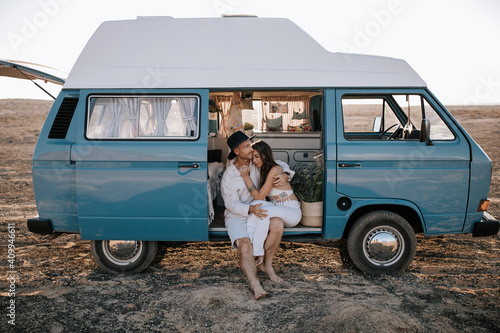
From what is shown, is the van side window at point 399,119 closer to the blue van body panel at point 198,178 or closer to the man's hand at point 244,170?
the blue van body panel at point 198,178

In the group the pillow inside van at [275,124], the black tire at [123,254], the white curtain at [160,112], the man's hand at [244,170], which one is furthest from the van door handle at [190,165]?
the pillow inside van at [275,124]

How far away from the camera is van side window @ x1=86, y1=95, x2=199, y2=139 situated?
4.36 metres

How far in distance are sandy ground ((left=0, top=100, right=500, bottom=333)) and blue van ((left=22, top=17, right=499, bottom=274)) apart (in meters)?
0.52

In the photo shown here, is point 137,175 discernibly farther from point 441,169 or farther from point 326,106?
point 441,169

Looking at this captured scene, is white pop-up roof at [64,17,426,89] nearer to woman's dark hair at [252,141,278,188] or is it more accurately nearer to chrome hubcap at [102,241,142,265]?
woman's dark hair at [252,141,278,188]

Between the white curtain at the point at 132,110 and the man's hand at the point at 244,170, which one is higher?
the white curtain at the point at 132,110

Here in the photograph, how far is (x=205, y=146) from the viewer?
14.1 ft

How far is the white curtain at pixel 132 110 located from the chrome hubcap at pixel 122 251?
1.31 meters

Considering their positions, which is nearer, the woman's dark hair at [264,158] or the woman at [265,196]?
the woman at [265,196]

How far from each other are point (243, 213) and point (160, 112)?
1.50 m

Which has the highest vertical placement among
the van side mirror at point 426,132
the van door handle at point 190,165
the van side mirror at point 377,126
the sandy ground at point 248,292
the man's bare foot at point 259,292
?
the van side mirror at point 377,126

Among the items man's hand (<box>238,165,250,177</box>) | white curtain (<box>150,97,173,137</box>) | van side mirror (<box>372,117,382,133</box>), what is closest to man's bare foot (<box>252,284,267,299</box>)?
man's hand (<box>238,165,250,177</box>)

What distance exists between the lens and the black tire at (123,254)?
4566 millimetres

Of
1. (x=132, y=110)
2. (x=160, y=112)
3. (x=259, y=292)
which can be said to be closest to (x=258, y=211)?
(x=259, y=292)
